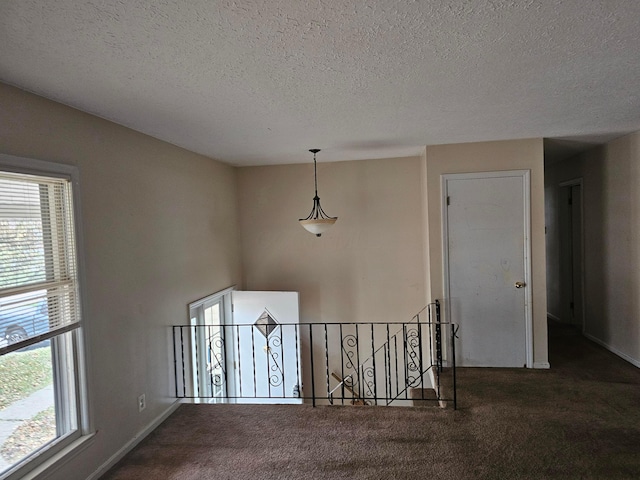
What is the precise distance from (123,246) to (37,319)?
88 cm

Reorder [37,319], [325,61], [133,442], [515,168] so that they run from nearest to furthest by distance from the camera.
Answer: [325,61] → [37,319] → [133,442] → [515,168]

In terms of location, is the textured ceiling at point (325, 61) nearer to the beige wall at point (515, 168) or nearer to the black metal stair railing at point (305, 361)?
the beige wall at point (515, 168)

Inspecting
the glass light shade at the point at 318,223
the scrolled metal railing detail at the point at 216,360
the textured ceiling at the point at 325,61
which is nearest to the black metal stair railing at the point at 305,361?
the scrolled metal railing detail at the point at 216,360

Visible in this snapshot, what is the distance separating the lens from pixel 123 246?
3.06m

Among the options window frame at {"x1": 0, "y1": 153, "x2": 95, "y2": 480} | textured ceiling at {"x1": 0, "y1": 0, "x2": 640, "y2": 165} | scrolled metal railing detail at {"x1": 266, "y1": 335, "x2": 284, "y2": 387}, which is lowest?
scrolled metal railing detail at {"x1": 266, "y1": 335, "x2": 284, "y2": 387}

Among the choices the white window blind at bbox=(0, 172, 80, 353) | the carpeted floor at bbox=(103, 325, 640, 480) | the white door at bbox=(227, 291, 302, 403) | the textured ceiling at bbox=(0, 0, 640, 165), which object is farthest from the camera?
the white door at bbox=(227, 291, 302, 403)

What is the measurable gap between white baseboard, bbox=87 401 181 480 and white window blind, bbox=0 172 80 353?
1.04m

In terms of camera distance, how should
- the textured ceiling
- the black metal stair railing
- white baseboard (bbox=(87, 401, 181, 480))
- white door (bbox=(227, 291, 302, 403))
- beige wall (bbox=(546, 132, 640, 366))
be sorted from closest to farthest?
the textured ceiling < white baseboard (bbox=(87, 401, 181, 480)) < beige wall (bbox=(546, 132, 640, 366)) < the black metal stair railing < white door (bbox=(227, 291, 302, 403))

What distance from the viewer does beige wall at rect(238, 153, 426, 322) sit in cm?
511

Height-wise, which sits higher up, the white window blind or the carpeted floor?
the white window blind

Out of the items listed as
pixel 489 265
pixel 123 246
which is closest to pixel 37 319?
pixel 123 246

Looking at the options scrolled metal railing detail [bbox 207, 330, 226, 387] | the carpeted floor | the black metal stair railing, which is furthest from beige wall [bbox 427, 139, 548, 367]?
scrolled metal railing detail [bbox 207, 330, 226, 387]

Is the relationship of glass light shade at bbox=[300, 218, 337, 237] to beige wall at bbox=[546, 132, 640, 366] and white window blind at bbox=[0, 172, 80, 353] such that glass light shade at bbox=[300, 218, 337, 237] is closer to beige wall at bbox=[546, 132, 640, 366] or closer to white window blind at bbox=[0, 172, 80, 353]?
white window blind at bbox=[0, 172, 80, 353]

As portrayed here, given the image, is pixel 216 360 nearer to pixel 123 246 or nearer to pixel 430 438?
pixel 123 246
